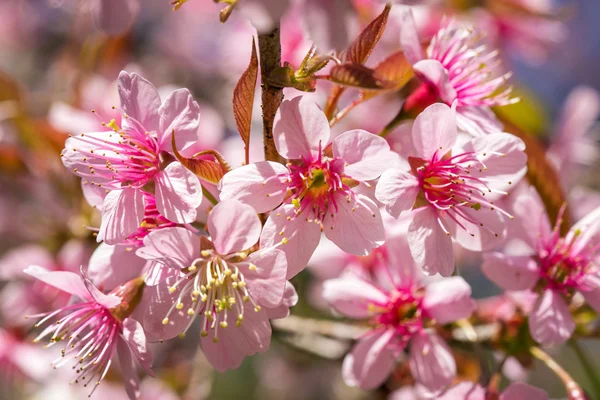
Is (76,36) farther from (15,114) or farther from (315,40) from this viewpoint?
(315,40)

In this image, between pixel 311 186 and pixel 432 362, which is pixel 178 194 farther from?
pixel 432 362

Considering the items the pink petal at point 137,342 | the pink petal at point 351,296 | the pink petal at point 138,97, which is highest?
the pink petal at point 138,97

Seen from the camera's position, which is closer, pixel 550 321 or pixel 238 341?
pixel 238 341

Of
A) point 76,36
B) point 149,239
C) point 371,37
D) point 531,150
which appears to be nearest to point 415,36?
point 371,37

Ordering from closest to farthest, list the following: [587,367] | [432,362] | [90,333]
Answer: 1. [90,333]
2. [432,362]
3. [587,367]

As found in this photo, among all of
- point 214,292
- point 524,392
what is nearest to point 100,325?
point 214,292

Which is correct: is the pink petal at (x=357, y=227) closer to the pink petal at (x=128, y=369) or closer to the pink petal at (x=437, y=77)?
Answer: the pink petal at (x=437, y=77)

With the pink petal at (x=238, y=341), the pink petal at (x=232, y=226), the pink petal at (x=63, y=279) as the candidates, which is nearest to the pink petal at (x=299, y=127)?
the pink petal at (x=232, y=226)
